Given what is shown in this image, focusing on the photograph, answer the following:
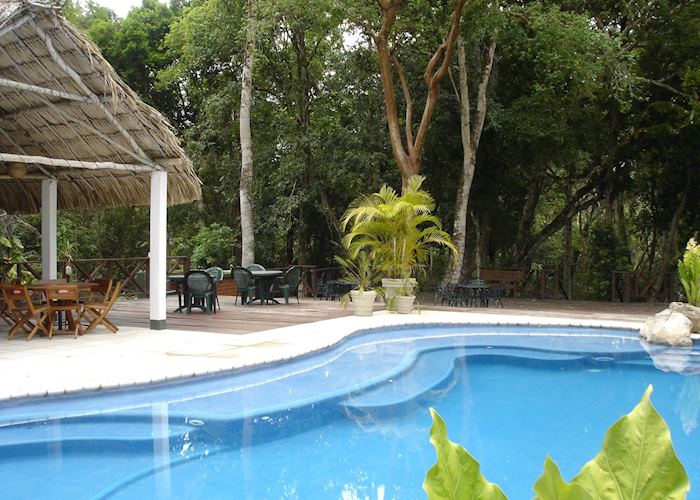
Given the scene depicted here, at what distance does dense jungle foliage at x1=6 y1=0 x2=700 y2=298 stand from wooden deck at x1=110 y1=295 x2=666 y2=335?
7.74ft

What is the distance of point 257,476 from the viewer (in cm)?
436

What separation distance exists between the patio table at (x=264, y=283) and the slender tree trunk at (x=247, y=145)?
1945 millimetres

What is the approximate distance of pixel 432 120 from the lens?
16312 mm

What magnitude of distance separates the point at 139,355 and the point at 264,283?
6214 millimetres

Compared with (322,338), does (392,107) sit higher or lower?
higher

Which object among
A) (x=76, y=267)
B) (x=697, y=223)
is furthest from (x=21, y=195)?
(x=697, y=223)

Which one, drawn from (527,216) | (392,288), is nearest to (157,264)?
(392,288)

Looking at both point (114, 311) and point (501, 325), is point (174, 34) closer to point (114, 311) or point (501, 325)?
point (114, 311)

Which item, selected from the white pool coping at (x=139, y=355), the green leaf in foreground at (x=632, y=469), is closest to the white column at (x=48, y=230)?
the white pool coping at (x=139, y=355)

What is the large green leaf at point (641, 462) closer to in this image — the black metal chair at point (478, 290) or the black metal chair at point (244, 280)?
the black metal chair at point (244, 280)

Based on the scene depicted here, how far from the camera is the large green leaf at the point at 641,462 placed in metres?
0.69

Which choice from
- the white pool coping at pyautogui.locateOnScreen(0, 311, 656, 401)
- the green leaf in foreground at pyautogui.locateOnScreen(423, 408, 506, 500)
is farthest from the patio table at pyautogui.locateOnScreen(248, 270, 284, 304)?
the green leaf in foreground at pyautogui.locateOnScreen(423, 408, 506, 500)

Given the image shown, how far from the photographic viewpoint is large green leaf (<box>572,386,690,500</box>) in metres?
0.69

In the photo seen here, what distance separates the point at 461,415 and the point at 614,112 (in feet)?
42.0
